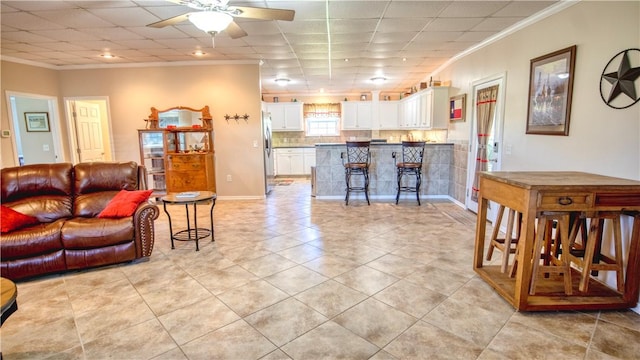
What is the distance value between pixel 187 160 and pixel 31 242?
124 inches

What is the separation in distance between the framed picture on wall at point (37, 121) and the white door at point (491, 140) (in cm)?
779

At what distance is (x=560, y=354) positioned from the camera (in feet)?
5.94

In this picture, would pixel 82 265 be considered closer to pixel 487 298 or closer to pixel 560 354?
pixel 487 298

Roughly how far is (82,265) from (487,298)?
141 inches

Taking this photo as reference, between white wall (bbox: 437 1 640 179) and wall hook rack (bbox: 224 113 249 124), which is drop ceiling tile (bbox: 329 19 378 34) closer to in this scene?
white wall (bbox: 437 1 640 179)

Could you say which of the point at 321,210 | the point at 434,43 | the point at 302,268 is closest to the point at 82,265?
the point at 302,268

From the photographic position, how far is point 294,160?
9172 mm

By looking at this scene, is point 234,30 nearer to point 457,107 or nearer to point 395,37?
point 395,37

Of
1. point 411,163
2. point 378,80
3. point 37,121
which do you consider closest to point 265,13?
point 411,163

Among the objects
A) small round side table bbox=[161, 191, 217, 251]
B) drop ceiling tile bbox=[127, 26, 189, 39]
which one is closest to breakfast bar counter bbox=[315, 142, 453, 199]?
small round side table bbox=[161, 191, 217, 251]

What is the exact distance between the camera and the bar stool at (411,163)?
540cm

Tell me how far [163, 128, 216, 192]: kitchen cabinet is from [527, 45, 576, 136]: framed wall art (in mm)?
5089

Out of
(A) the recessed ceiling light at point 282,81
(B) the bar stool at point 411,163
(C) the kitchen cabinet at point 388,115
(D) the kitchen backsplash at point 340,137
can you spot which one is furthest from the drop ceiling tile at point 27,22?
(C) the kitchen cabinet at point 388,115

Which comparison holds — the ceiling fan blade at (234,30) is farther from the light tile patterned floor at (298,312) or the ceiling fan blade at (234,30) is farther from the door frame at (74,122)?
the door frame at (74,122)
